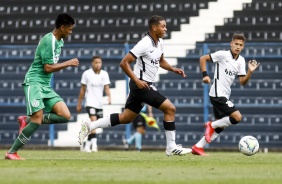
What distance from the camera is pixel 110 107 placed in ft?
71.3

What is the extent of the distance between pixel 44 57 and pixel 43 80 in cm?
38

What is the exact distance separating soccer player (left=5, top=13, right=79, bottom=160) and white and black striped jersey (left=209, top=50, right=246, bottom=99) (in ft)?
11.5

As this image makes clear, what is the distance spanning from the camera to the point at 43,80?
11922 mm

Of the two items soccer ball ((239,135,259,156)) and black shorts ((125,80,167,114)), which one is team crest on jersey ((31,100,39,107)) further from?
soccer ball ((239,135,259,156))

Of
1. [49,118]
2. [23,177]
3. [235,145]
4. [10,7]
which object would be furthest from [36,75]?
[10,7]

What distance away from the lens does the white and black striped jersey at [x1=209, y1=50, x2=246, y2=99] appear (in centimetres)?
1465

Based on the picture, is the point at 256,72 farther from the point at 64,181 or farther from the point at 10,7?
the point at 64,181

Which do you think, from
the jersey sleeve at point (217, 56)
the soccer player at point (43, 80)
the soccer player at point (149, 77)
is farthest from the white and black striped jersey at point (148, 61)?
the jersey sleeve at point (217, 56)

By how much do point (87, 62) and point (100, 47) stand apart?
0.51 metres

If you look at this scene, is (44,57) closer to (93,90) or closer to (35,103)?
(35,103)

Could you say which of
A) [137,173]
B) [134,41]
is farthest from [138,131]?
[137,173]

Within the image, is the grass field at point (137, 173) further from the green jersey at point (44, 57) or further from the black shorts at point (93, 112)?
the black shorts at point (93, 112)

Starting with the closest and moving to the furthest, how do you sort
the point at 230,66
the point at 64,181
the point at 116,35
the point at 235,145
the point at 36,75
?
1. the point at 64,181
2. the point at 36,75
3. the point at 230,66
4. the point at 235,145
5. the point at 116,35

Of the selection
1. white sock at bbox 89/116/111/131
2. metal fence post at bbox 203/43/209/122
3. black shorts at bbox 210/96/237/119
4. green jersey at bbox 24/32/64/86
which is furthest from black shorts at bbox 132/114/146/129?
green jersey at bbox 24/32/64/86
